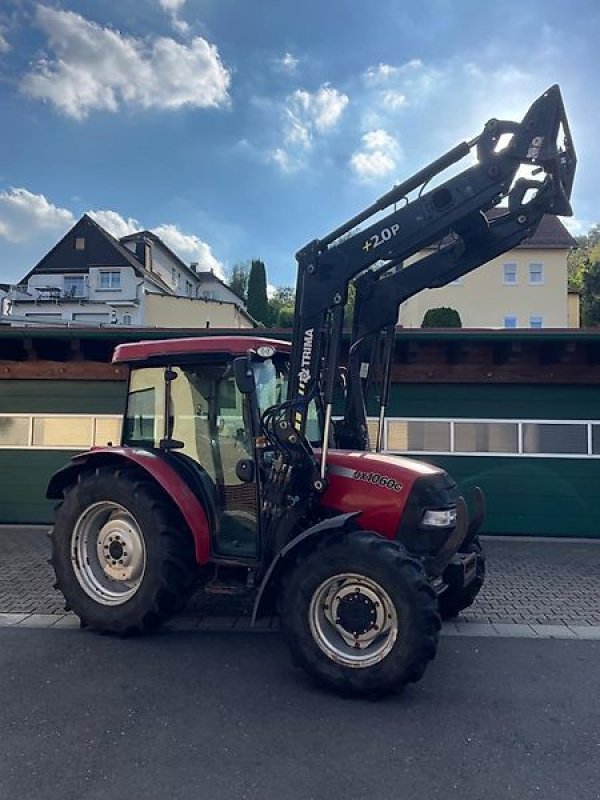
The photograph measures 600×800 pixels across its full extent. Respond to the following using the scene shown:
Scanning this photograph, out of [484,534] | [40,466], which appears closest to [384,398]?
[484,534]

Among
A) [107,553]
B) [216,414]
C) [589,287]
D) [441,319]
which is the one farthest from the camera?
[589,287]

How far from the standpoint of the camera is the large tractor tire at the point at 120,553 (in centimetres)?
468

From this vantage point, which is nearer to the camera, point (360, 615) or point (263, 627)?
point (360, 615)

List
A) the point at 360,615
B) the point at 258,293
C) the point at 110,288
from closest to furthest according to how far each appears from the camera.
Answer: the point at 360,615, the point at 110,288, the point at 258,293

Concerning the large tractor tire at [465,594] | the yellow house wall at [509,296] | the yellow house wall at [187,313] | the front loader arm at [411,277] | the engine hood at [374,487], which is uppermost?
the yellow house wall at [509,296]

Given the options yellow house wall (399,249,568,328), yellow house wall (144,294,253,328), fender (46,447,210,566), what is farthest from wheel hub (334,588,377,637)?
yellow house wall (399,249,568,328)

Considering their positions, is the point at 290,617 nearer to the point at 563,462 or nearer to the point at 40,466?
the point at 563,462

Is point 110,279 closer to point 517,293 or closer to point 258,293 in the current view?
point 258,293

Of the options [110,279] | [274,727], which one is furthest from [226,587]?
[110,279]

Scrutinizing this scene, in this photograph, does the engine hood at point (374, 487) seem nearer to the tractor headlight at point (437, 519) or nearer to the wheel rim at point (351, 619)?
the tractor headlight at point (437, 519)

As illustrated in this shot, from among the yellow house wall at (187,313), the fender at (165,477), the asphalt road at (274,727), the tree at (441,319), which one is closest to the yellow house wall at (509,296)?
the yellow house wall at (187,313)

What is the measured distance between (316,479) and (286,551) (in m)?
0.54

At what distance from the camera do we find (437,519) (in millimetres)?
4238

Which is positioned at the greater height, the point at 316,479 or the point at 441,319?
the point at 441,319
